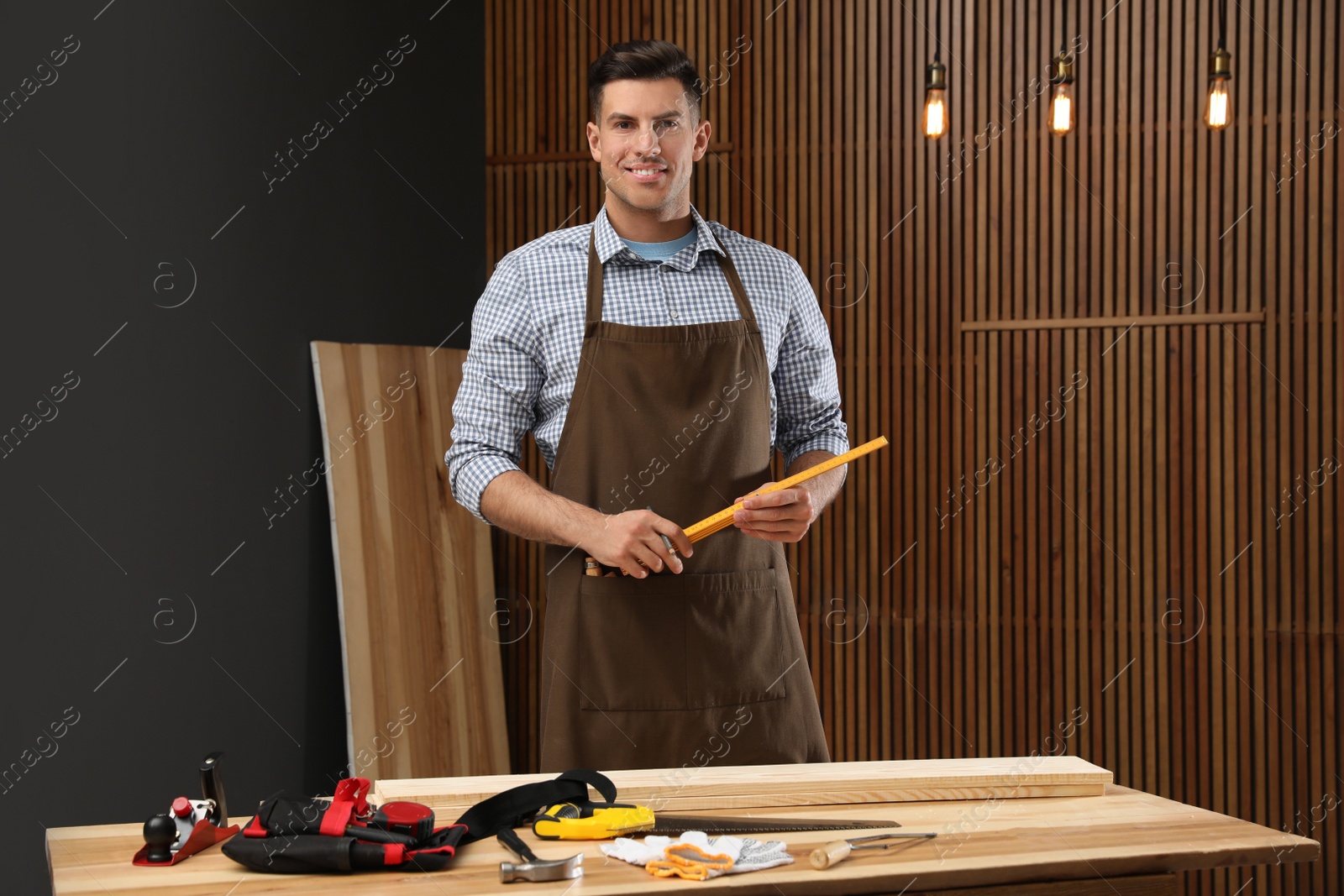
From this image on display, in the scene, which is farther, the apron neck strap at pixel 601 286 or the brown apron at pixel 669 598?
the apron neck strap at pixel 601 286

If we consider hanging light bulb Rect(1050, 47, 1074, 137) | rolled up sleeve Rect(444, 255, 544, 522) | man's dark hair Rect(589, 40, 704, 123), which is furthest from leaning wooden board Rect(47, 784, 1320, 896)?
hanging light bulb Rect(1050, 47, 1074, 137)

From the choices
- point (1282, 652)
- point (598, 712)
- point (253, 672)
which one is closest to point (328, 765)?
point (253, 672)

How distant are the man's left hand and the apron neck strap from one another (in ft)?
1.54

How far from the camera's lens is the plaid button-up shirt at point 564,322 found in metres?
2.41

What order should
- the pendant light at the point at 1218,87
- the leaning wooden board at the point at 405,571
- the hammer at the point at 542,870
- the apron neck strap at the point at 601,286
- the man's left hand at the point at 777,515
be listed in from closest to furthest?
the hammer at the point at 542,870, the man's left hand at the point at 777,515, the apron neck strap at the point at 601,286, the pendant light at the point at 1218,87, the leaning wooden board at the point at 405,571

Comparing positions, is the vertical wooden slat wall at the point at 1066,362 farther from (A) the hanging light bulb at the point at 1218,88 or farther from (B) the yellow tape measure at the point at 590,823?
→ (B) the yellow tape measure at the point at 590,823

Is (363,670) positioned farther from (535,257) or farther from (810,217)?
(810,217)

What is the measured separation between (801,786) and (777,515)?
21.0 inches

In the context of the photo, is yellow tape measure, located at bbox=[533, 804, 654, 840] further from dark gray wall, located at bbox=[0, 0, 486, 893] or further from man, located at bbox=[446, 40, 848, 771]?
dark gray wall, located at bbox=[0, 0, 486, 893]

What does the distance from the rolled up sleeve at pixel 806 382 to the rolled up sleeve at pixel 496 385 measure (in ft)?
1.89

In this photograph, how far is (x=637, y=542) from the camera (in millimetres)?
2143

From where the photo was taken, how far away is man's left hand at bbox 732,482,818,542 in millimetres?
2129

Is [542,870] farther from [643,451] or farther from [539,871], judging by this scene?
[643,451]

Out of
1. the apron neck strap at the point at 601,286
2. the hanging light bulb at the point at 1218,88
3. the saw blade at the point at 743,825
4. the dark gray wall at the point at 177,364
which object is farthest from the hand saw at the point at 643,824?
the hanging light bulb at the point at 1218,88
